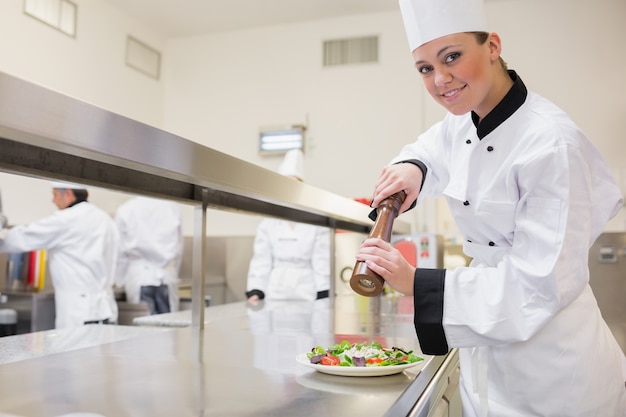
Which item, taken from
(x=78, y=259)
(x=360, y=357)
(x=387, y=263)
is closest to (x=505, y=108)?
(x=387, y=263)

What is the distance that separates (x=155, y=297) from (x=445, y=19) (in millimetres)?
3737

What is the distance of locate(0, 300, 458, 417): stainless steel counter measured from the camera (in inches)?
30.4

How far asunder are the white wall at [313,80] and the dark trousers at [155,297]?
986 mm

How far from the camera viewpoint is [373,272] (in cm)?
88

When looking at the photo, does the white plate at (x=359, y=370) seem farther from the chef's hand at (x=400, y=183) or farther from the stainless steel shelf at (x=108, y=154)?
the stainless steel shelf at (x=108, y=154)

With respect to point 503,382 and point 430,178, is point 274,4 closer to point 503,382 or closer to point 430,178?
point 430,178

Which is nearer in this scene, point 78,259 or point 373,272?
point 373,272

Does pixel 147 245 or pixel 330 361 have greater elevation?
pixel 147 245

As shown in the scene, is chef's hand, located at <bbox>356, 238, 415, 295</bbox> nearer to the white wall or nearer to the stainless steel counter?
the stainless steel counter

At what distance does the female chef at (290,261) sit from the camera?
346 cm

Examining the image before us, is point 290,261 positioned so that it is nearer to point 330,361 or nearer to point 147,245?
point 147,245

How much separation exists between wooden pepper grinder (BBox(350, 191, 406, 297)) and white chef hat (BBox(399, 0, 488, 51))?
303mm

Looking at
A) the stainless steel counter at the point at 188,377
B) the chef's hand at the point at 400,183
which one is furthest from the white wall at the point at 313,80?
the chef's hand at the point at 400,183

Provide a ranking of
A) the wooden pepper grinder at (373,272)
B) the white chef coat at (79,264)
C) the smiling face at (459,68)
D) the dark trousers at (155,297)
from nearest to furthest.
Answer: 1. the wooden pepper grinder at (373,272)
2. the smiling face at (459,68)
3. the white chef coat at (79,264)
4. the dark trousers at (155,297)
